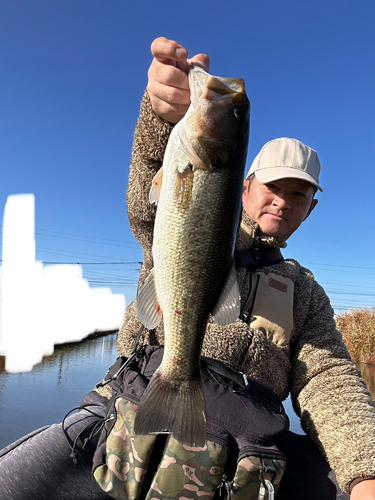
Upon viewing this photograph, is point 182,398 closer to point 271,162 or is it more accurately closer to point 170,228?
point 170,228

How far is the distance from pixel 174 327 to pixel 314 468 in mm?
1821

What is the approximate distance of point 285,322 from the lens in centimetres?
297

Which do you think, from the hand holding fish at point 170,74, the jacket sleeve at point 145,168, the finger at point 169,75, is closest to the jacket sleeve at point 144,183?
the jacket sleeve at point 145,168

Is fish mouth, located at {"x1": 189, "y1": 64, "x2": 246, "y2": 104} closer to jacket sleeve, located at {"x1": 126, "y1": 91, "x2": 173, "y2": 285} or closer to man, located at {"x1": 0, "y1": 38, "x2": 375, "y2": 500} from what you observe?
man, located at {"x1": 0, "y1": 38, "x2": 375, "y2": 500}

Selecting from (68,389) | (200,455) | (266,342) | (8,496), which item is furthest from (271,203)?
(68,389)

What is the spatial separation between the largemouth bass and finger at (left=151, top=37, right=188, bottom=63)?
135 mm

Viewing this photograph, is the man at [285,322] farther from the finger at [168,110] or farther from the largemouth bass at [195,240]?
the largemouth bass at [195,240]

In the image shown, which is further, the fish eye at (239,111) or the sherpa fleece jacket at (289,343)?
the sherpa fleece jacket at (289,343)

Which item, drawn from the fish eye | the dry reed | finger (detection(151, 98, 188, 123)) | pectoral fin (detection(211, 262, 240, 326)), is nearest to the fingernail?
finger (detection(151, 98, 188, 123))

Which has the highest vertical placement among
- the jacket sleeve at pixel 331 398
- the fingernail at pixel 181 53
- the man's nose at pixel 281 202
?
the fingernail at pixel 181 53

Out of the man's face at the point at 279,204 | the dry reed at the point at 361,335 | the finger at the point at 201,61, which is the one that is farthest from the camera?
the dry reed at the point at 361,335

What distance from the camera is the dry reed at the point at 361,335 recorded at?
13.0 meters

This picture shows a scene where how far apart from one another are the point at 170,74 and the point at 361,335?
1347 centimetres

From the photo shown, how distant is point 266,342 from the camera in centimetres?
281
